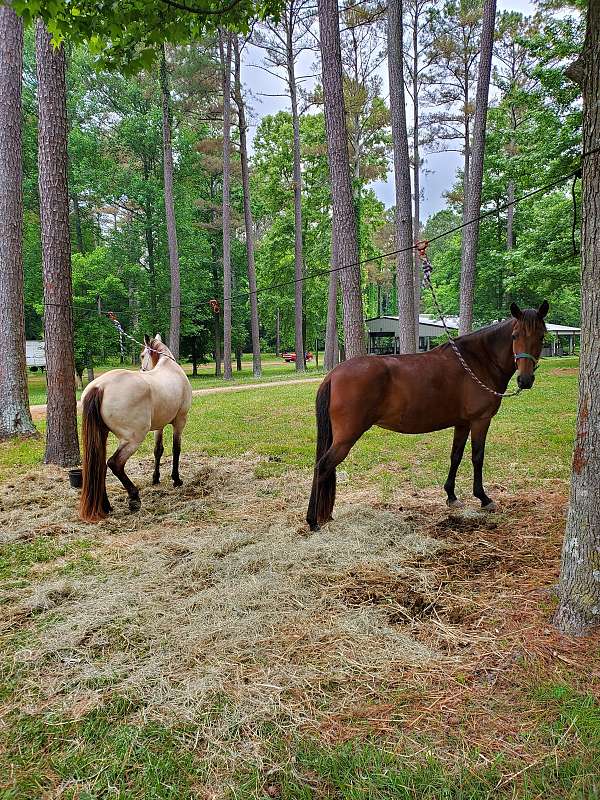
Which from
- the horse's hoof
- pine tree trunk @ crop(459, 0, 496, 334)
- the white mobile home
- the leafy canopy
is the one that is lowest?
the horse's hoof

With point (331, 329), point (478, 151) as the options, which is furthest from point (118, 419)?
point (331, 329)

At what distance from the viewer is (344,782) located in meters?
1.54

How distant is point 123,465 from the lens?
14.5 ft

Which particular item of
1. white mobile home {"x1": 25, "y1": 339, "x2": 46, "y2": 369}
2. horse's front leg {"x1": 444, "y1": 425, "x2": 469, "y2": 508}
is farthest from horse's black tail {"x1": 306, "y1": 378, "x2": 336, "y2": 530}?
white mobile home {"x1": 25, "y1": 339, "x2": 46, "y2": 369}

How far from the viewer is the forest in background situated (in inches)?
552

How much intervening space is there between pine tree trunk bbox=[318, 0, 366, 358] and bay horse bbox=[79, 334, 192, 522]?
107 inches

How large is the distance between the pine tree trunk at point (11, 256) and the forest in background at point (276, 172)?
7.41 metres

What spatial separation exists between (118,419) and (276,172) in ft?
73.9

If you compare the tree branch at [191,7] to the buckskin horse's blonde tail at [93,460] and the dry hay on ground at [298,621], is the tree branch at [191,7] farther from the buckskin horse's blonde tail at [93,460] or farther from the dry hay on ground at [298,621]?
the dry hay on ground at [298,621]

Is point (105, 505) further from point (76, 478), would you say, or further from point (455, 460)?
point (455, 460)

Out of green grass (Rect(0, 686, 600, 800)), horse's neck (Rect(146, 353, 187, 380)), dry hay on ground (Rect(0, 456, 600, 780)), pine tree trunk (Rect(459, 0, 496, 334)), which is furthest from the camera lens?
pine tree trunk (Rect(459, 0, 496, 334))

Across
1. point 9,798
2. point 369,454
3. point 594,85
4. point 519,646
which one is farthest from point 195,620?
point 369,454

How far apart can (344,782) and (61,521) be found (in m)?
3.58

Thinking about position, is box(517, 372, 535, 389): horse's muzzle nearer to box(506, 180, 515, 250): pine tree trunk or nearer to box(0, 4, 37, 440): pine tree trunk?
box(0, 4, 37, 440): pine tree trunk
